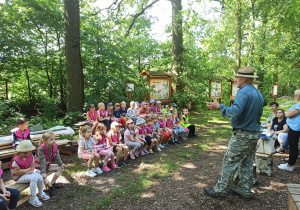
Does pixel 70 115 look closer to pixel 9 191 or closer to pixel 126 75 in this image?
pixel 126 75

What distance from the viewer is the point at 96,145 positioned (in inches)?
188

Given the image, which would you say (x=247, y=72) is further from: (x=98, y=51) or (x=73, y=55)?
(x=73, y=55)

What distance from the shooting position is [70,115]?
8016mm

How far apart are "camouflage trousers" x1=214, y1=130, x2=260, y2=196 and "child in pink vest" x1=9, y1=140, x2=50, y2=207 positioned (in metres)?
3.13

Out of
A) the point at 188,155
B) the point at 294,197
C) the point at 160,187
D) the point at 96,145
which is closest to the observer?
the point at 294,197

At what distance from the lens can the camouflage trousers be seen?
3.20 metres

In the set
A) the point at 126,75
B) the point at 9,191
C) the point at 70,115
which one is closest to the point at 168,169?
the point at 9,191

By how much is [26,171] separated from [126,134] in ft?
9.16

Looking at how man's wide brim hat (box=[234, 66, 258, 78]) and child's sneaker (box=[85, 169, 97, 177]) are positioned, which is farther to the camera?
child's sneaker (box=[85, 169, 97, 177])

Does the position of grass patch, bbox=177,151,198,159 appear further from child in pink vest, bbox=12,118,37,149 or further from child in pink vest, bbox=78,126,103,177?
child in pink vest, bbox=12,118,37,149

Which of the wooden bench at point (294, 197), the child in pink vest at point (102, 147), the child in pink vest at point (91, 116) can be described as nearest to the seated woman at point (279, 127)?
the wooden bench at point (294, 197)

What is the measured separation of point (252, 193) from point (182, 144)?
362cm

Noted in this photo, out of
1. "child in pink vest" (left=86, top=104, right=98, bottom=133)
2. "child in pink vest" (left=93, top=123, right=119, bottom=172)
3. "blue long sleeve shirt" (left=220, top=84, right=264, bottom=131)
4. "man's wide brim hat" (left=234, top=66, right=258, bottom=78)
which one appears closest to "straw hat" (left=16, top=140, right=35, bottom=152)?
"child in pink vest" (left=93, top=123, right=119, bottom=172)

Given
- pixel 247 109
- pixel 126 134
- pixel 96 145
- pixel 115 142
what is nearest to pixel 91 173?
pixel 96 145
